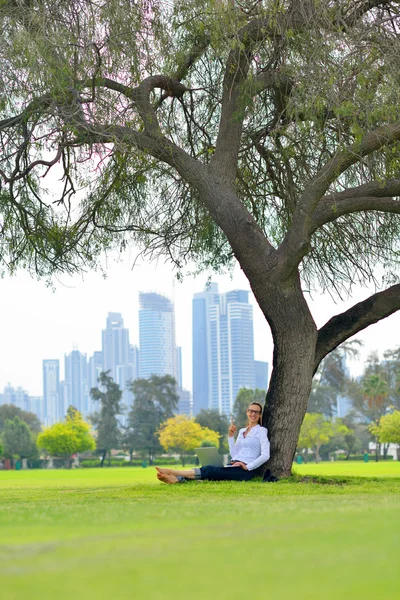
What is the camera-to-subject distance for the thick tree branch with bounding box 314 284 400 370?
44.5 feet

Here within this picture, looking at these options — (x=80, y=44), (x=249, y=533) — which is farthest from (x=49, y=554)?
(x=80, y=44)

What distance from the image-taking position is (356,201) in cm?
1290

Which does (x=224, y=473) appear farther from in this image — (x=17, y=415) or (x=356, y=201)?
(x=17, y=415)

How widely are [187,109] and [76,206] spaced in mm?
2672

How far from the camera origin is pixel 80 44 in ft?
41.9

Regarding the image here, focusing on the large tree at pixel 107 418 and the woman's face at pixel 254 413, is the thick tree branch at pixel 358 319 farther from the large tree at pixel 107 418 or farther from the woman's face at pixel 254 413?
the large tree at pixel 107 418

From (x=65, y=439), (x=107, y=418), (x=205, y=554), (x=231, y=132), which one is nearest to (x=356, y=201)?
(x=231, y=132)

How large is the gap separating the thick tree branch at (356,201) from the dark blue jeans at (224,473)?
3.61 m

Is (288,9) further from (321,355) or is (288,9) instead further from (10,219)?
(10,219)

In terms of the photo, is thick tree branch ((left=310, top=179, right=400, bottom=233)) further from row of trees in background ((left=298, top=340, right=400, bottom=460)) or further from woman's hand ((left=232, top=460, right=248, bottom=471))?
row of trees in background ((left=298, top=340, right=400, bottom=460))

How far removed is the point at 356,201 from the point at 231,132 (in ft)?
7.55

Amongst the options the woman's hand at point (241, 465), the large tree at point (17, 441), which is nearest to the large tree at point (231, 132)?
the woman's hand at point (241, 465)

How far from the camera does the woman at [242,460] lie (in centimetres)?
1160

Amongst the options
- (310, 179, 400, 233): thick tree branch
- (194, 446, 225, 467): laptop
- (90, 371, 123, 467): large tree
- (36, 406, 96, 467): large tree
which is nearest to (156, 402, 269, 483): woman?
(194, 446, 225, 467): laptop
